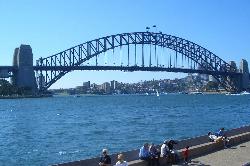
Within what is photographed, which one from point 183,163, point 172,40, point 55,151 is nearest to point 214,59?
point 172,40

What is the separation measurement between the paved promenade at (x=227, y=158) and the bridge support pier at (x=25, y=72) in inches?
3976

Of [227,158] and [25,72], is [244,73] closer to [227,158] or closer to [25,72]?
[25,72]

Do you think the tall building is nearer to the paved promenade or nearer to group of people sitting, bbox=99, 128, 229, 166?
the paved promenade

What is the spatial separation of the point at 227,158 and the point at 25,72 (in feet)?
342

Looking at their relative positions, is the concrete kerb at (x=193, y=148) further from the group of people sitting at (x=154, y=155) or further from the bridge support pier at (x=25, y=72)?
the bridge support pier at (x=25, y=72)

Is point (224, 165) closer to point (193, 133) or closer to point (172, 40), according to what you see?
point (193, 133)

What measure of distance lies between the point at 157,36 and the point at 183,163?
115148 mm

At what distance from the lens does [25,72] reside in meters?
116

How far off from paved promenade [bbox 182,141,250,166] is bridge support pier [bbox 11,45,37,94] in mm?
100981

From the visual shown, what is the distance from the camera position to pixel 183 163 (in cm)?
1440

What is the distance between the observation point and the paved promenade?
558 inches

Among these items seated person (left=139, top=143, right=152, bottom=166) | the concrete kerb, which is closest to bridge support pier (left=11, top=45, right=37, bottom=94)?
the concrete kerb

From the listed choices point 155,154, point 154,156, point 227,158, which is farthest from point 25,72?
point 154,156

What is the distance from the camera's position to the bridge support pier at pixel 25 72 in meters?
116
